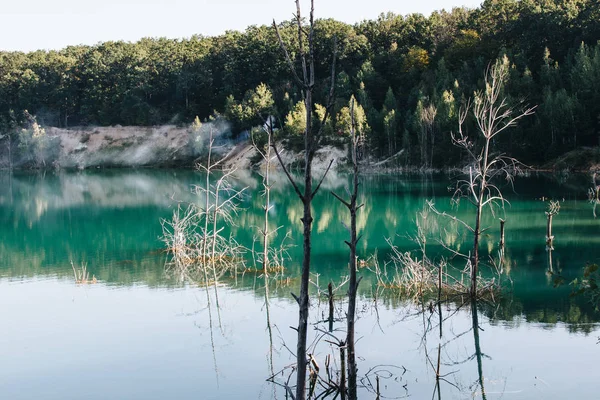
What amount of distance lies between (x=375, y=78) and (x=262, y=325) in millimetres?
87395

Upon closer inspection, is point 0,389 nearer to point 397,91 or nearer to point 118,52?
point 397,91

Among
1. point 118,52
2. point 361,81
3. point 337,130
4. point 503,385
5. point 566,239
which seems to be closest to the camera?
point 503,385

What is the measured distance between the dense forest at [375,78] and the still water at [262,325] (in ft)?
136

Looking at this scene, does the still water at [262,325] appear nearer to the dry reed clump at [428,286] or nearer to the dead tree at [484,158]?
the dry reed clump at [428,286]

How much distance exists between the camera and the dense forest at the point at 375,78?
8056 cm

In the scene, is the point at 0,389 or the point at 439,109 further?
the point at 439,109

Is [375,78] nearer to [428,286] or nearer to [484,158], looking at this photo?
[428,286]

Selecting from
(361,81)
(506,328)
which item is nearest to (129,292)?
(506,328)

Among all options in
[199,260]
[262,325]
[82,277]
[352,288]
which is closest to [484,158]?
[262,325]

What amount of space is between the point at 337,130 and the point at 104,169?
142 feet

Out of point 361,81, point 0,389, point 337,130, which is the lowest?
point 0,389

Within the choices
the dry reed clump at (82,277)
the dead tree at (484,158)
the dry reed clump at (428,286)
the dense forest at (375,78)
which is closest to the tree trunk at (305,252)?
the dead tree at (484,158)

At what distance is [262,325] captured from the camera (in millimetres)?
22719

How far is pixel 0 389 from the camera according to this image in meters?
17.6
